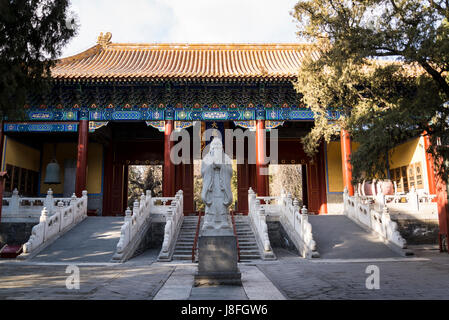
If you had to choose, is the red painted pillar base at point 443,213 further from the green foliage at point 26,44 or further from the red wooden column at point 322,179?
the green foliage at point 26,44

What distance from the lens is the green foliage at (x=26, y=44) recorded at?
208 inches

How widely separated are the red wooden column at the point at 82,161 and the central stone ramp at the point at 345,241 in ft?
26.4

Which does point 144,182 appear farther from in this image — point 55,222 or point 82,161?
point 55,222

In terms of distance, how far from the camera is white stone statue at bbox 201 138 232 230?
5445 mm

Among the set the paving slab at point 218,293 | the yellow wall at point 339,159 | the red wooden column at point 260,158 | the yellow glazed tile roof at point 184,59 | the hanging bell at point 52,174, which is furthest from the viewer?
the yellow wall at point 339,159

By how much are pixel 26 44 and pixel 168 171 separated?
7.19m

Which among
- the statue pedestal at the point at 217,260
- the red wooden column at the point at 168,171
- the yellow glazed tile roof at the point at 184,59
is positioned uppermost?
the yellow glazed tile roof at the point at 184,59

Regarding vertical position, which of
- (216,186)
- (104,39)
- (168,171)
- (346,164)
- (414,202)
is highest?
(104,39)

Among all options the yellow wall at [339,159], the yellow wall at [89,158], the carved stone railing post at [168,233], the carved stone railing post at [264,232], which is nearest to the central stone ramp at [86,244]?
the carved stone railing post at [168,233]

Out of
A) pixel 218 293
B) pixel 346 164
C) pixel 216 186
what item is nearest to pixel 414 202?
pixel 346 164

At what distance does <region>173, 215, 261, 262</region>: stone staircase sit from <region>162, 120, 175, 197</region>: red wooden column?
145 centimetres

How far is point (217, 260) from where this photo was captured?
5043mm

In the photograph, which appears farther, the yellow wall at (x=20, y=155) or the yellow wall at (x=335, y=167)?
the yellow wall at (x=335, y=167)
